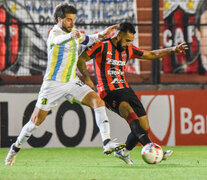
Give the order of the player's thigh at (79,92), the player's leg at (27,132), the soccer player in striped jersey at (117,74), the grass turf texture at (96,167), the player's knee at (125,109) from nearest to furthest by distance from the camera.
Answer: the grass turf texture at (96,167) < the player's leg at (27,132) < the player's thigh at (79,92) < the player's knee at (125,109) < the soccer player in striped jersey at (117,74)

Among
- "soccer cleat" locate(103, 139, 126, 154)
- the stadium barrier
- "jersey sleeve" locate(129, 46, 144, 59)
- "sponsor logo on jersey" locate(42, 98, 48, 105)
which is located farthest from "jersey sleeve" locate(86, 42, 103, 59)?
the stadium barrier

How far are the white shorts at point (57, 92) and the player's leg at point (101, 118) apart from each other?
0.08 m

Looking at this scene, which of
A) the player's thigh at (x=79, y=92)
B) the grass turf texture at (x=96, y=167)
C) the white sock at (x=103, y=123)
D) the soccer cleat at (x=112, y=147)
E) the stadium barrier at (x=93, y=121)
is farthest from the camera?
the stadium barrier at (x=93, y=121)

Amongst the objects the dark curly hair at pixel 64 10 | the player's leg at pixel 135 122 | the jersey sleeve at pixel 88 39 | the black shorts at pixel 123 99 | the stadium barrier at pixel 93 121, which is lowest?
the stadium barrier at pixel 93 121

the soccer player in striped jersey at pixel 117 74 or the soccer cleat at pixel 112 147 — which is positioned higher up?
the soccer player in striped jersey at pixel 117 74

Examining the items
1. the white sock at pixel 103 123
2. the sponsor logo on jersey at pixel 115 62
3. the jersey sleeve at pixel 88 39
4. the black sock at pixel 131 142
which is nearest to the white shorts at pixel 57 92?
the white sock at pixel 103 123

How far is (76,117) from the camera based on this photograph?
11.9 meters

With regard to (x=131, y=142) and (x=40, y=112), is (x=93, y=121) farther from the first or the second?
(x=40, y=112)

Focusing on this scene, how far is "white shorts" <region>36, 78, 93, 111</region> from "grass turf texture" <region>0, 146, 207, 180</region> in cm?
72

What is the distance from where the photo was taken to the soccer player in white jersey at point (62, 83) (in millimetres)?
7984

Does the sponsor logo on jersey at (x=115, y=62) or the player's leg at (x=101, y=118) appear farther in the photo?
the sponsor logo on jersey at (x=115, y=62)

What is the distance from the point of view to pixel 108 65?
876cm

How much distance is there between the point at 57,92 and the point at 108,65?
94 centimetres

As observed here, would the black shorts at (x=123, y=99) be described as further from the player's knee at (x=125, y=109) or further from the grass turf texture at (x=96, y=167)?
the grass turf texture at (x=96, y=167)
